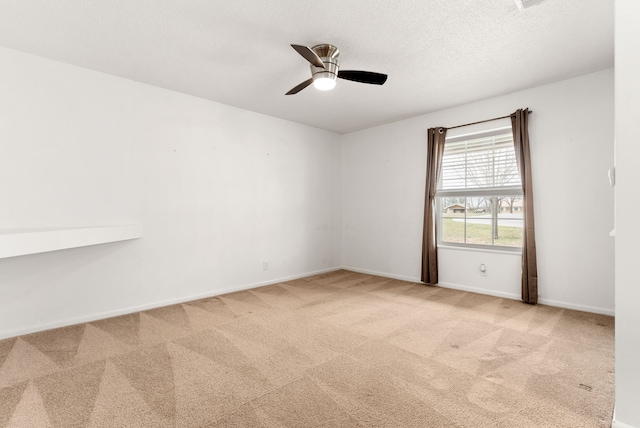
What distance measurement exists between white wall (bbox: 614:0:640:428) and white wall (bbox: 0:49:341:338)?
3.99m

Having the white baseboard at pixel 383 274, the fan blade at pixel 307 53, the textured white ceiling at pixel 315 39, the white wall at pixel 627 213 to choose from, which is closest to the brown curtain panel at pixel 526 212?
the textured white ceiling at pixel 315 39

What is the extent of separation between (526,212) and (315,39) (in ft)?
10.5

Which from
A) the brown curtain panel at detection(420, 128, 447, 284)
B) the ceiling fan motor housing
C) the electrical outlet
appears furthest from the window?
the ceiling fan motor housing

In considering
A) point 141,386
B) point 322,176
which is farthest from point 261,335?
point 322,176

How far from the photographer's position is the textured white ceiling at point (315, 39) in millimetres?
2252

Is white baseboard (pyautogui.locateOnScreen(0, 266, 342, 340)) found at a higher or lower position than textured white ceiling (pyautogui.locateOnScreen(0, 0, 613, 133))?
lower

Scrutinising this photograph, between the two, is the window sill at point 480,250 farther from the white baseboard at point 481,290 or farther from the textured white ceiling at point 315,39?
the textured white ceiling at point 315,39

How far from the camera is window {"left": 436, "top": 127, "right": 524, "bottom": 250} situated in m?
4.08

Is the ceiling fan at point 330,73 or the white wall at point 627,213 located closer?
the white wall at point 627,213

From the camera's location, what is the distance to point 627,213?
1571 millimetres

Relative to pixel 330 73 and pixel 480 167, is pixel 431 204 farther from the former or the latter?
pixel 330 73

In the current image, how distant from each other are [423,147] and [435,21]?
2575mm

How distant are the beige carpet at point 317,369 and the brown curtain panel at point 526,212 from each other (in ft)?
0.81

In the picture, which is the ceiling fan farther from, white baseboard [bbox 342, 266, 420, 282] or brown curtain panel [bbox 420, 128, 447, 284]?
white baseboard [bbox 342, 266, 420, 282]
